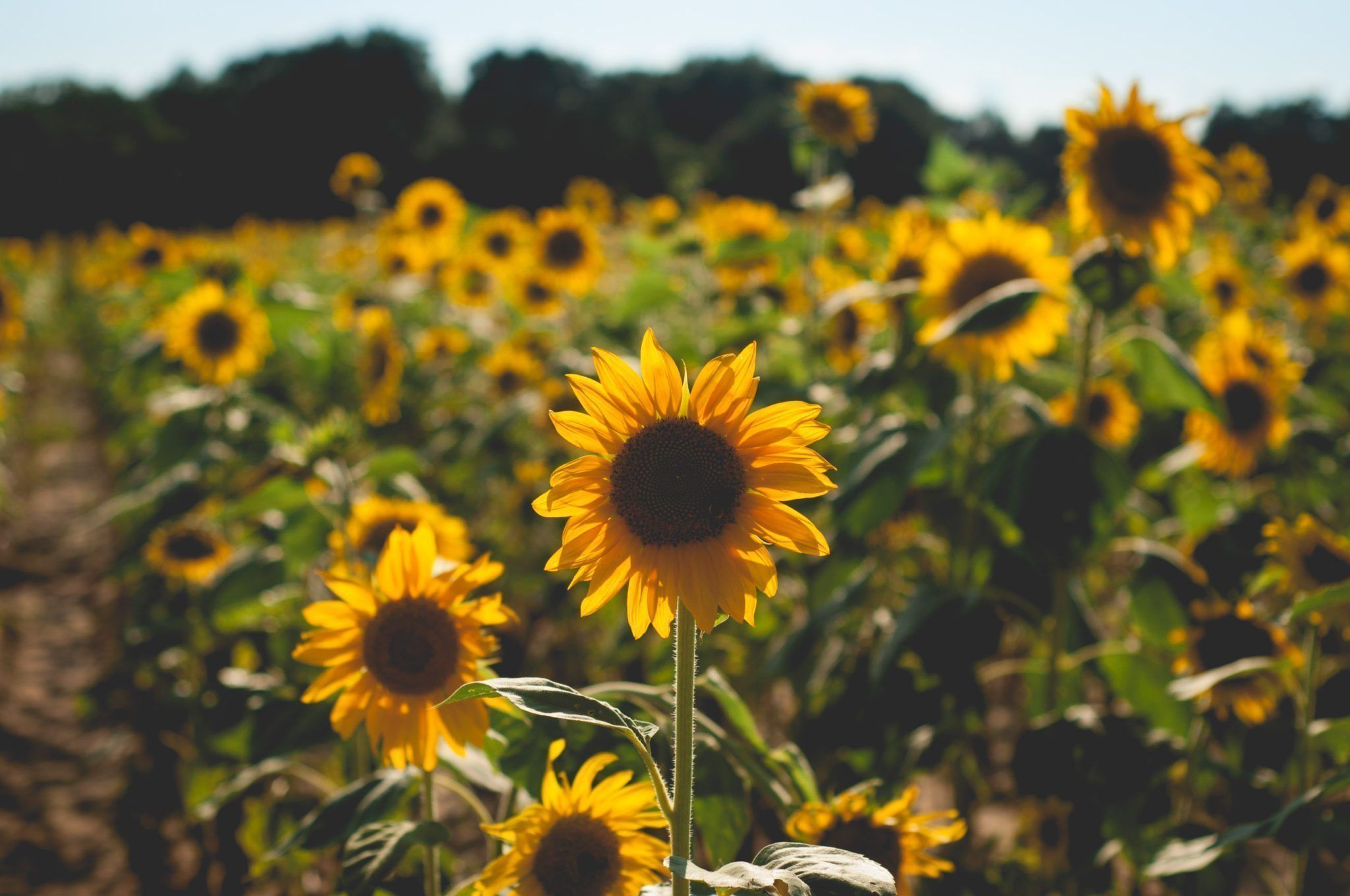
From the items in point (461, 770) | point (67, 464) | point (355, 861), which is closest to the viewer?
point (355, 861)

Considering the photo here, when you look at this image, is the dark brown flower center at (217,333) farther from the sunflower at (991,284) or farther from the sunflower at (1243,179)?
the sunflower at (1243,179)

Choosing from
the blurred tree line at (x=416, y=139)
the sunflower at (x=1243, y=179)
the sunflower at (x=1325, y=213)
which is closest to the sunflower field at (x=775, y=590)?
the sunflower at (x=1325, y=213)

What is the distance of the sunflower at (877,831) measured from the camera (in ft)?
4.61

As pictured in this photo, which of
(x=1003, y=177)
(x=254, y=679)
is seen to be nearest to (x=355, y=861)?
(x=254, y=679)

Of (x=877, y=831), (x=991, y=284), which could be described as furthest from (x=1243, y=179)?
(x=877, y=831)

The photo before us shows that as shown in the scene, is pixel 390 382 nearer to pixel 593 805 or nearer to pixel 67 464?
pixel 593 805

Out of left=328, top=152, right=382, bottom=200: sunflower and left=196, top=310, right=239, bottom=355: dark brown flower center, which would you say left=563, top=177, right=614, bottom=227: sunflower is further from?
left=196, top=310, right=239, bottom=355: dark brown flower center

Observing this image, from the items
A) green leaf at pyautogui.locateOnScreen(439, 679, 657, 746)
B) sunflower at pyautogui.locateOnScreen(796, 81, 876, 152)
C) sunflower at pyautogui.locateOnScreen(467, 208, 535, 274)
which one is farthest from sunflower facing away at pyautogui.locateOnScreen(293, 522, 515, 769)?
sunflower at pyautogui.locateOnScreen(467, 208, 535, 274)

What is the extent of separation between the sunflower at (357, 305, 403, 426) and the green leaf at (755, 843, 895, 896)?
139 inches

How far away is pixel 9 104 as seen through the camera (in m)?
31.5

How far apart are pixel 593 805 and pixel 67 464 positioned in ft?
26.3

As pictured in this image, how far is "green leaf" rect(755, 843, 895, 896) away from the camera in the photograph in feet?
3.02

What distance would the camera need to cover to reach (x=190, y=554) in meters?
2.96

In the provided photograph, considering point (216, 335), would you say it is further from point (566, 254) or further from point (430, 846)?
point (430, 846)
